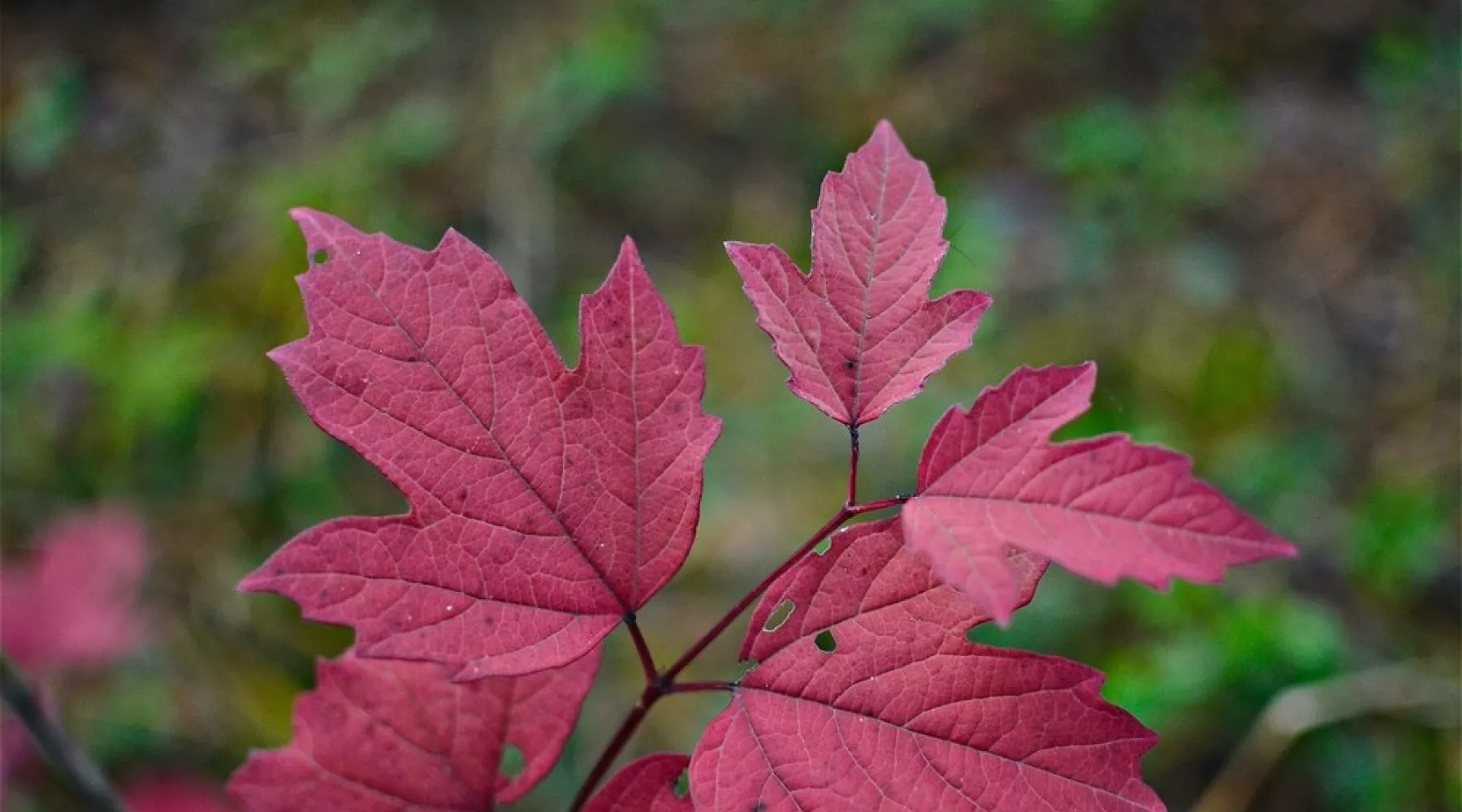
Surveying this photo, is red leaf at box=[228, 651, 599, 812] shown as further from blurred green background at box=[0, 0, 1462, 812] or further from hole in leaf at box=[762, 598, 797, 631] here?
blurred green background at box=[0, 0, 1462, 812]

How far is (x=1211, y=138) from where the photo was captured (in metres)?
3.16

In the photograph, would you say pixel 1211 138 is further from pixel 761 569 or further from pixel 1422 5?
pixel 761 569

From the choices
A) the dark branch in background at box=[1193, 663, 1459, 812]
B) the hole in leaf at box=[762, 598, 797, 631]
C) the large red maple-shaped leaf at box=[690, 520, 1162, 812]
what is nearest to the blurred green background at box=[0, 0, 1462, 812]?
the dark branch in background at box=[1193, 663, 1459, 812]

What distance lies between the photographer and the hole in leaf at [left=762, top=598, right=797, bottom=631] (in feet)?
2.48

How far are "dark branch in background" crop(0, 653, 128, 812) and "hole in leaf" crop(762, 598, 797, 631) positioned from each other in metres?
0.73

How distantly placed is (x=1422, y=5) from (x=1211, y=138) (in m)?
0.87

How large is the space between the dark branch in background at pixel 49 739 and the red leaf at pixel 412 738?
29 centimetres

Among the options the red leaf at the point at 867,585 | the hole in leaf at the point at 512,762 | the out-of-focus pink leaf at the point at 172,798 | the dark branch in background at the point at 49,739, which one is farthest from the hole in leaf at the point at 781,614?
the out-of-focus pink leaf at the point at 172,798

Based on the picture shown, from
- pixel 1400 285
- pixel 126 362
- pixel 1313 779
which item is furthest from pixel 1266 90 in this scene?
pixel 126 362

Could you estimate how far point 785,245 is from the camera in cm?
299

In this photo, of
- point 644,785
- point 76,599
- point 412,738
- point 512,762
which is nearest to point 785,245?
point 512,762

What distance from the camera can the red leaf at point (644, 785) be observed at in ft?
2.52

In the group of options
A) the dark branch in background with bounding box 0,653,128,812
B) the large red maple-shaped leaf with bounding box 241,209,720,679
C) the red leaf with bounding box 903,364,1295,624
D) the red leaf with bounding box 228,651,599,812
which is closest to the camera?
the red leaf with bounding box 903,364,1295,624

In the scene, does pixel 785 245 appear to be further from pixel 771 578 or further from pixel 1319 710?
pixel 771 578
